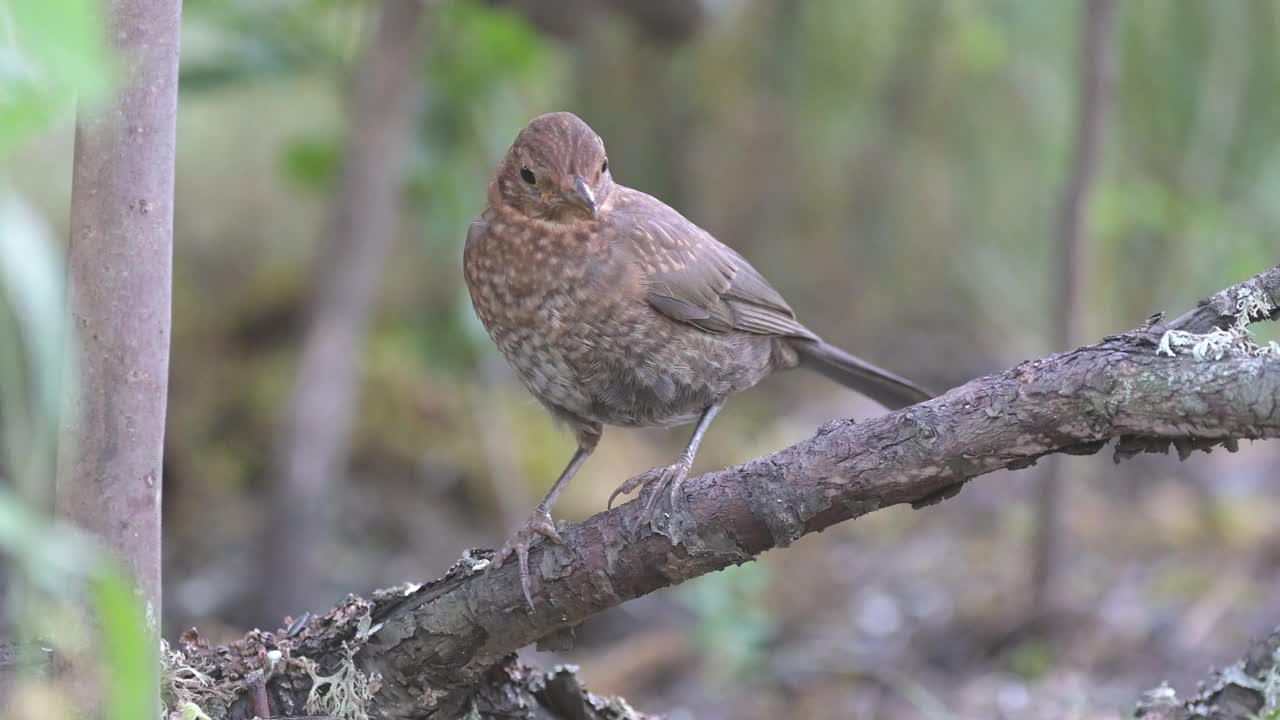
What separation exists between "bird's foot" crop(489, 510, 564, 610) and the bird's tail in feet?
3.31

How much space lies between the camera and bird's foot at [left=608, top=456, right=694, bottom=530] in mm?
2334

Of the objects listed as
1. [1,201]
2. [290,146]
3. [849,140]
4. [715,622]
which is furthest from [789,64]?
[1,201]

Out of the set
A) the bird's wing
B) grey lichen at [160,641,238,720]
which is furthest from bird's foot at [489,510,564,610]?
the bird's wing

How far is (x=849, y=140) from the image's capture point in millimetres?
8203

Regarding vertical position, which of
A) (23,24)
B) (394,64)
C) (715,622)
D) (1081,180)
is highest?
(394,64)

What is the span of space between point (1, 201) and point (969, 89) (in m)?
7.27

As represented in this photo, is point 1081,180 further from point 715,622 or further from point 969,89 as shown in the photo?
point 969,89

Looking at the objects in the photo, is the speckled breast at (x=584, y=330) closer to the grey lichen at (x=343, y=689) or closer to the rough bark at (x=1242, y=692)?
the grey lichen at (x=343, y=689)

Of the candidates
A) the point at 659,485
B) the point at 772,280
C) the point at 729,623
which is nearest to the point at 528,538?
the point at 659,485

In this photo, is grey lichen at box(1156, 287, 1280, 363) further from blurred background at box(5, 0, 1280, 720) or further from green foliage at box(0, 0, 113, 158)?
green foliage at box(0, 0, 113, 158)

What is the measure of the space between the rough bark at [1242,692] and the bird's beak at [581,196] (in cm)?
169

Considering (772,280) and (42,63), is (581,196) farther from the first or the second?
(772,280)

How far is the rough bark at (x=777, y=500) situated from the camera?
6.47 feet

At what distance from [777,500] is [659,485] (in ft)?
1.52
